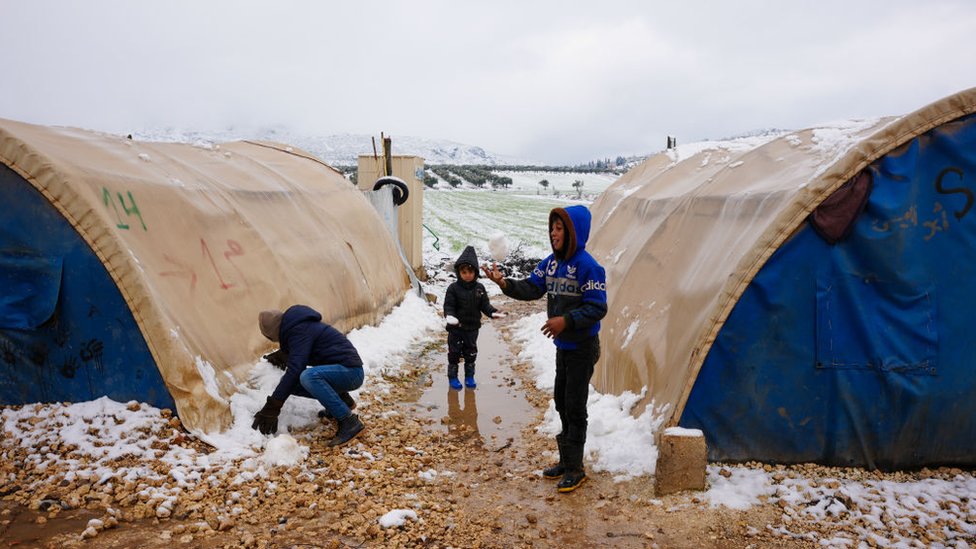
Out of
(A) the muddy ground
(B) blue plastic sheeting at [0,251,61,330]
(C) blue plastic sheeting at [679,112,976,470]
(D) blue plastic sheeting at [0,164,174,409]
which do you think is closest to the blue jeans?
(A) the muddy ground

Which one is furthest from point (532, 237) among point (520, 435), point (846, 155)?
point (846, 155)

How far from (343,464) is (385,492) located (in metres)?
0.58

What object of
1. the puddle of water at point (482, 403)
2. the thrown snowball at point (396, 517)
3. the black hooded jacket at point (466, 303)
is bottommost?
the puddle of water at point (482, 403)

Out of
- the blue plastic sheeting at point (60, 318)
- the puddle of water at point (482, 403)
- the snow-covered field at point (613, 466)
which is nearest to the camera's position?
the snow-covered field at point (613, 466)

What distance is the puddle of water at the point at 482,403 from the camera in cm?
663

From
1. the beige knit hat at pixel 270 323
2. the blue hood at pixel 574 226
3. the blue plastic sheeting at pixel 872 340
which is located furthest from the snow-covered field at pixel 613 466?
the blue hood at pixel 574 226

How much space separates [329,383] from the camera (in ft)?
18.9

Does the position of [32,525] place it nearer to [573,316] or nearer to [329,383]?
[329,383]

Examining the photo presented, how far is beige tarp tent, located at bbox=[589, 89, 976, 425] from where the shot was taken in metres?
4.63

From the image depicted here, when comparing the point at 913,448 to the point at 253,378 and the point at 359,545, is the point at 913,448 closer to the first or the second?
the point at 359,545

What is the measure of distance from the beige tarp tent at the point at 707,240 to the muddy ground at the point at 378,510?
2.97 ft

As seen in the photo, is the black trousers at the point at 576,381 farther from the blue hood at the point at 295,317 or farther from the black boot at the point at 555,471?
the blue hood at the point at 295,317

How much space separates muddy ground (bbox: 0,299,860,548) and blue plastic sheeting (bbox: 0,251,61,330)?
1292 mm

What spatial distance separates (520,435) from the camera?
20.9 feet
